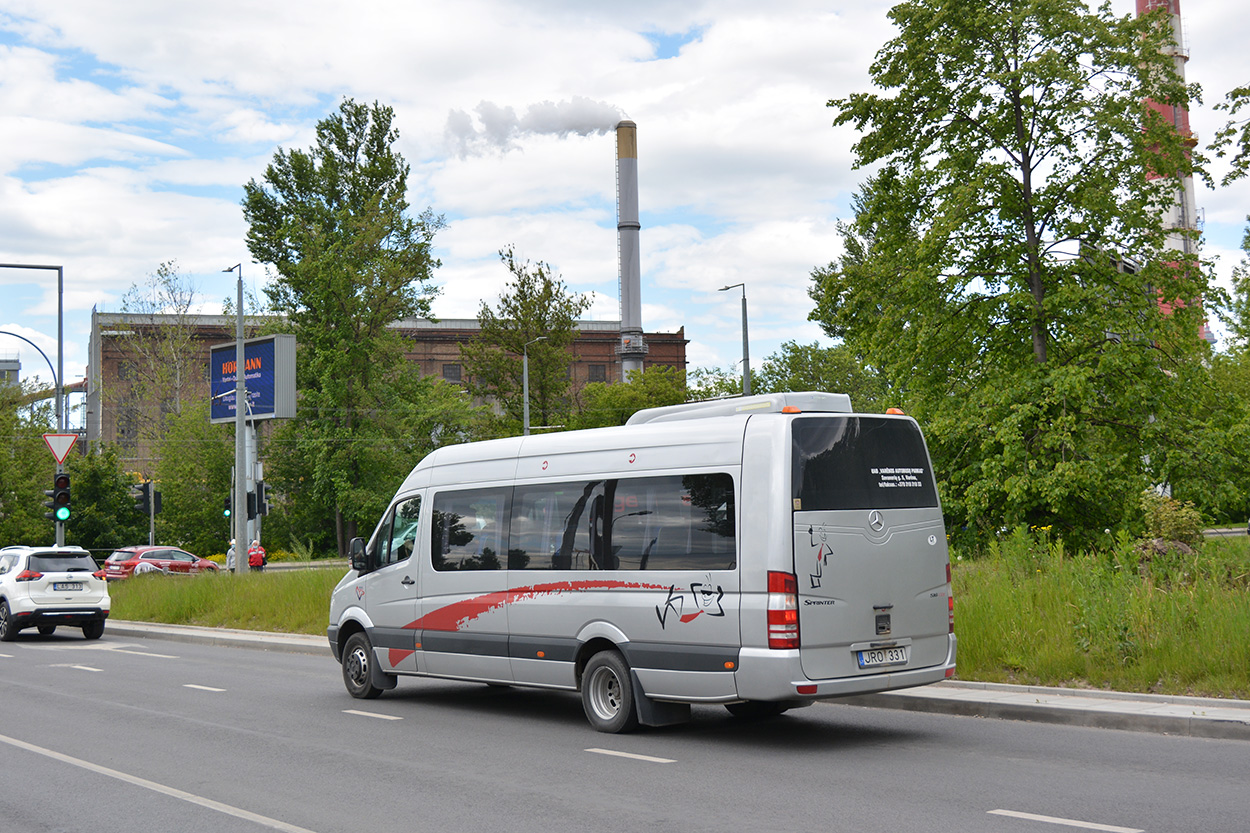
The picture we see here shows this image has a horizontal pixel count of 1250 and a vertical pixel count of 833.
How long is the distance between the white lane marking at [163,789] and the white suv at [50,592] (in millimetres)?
13375

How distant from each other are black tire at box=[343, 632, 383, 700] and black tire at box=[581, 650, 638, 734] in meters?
3.47

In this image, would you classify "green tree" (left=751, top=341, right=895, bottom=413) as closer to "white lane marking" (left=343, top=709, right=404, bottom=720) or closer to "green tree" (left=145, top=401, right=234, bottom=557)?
"green tree" (left=145, top=401, right=234, bottom=557)

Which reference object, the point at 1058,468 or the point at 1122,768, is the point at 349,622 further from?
the point at 1058,468

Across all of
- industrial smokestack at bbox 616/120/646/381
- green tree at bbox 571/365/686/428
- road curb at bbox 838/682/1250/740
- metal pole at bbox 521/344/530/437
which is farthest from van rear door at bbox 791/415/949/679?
industrial smokestack at bbox 616/120/646/381

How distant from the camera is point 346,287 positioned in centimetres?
5359

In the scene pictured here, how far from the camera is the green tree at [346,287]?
53.9 metres

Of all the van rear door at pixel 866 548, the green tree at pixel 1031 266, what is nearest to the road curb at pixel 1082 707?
the van rear door at pixel 866 548

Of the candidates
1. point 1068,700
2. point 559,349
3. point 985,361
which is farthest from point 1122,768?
point 559,349

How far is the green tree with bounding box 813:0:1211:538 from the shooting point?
2127cm

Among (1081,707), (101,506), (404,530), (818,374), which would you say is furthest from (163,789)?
(818,374)

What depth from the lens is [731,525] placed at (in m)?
9.35

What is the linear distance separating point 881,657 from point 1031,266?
15442 millimetres

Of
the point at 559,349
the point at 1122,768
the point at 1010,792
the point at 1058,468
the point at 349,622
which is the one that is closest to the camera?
the point at 1010,792

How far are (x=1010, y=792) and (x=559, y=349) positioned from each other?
55.0 meters
